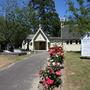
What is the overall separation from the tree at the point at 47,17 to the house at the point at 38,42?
1714 cm

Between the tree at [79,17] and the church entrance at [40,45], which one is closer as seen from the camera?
the tree at [79,17]

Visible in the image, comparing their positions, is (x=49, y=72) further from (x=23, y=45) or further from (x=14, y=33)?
(x=23, y=45)

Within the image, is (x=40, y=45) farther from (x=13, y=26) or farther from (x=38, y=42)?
(x=13, y=26)

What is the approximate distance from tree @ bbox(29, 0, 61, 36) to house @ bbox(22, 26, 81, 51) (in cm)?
1728

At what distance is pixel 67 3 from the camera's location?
49375 millimetres

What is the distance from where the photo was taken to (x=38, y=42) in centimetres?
7150

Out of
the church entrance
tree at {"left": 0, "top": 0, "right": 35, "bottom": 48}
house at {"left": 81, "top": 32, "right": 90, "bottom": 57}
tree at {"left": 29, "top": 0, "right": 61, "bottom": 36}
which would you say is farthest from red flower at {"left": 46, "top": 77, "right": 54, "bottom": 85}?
tree at {"left": 29, "top": 0, "right": 61, "bottom": 36}

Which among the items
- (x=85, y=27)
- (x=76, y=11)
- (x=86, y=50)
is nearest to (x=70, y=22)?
(x=76, y=11)

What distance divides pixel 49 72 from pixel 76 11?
129 ft

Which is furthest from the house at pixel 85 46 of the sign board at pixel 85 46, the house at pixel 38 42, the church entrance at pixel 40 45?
the church entrance at pixel 40 45

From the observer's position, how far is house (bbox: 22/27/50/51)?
232 ft

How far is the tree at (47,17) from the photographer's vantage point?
91312 mm

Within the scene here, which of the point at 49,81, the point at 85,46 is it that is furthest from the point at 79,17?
the point at 49,81

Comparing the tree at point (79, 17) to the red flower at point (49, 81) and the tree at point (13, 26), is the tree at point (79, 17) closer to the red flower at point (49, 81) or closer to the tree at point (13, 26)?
the tree at point (13, 26)
